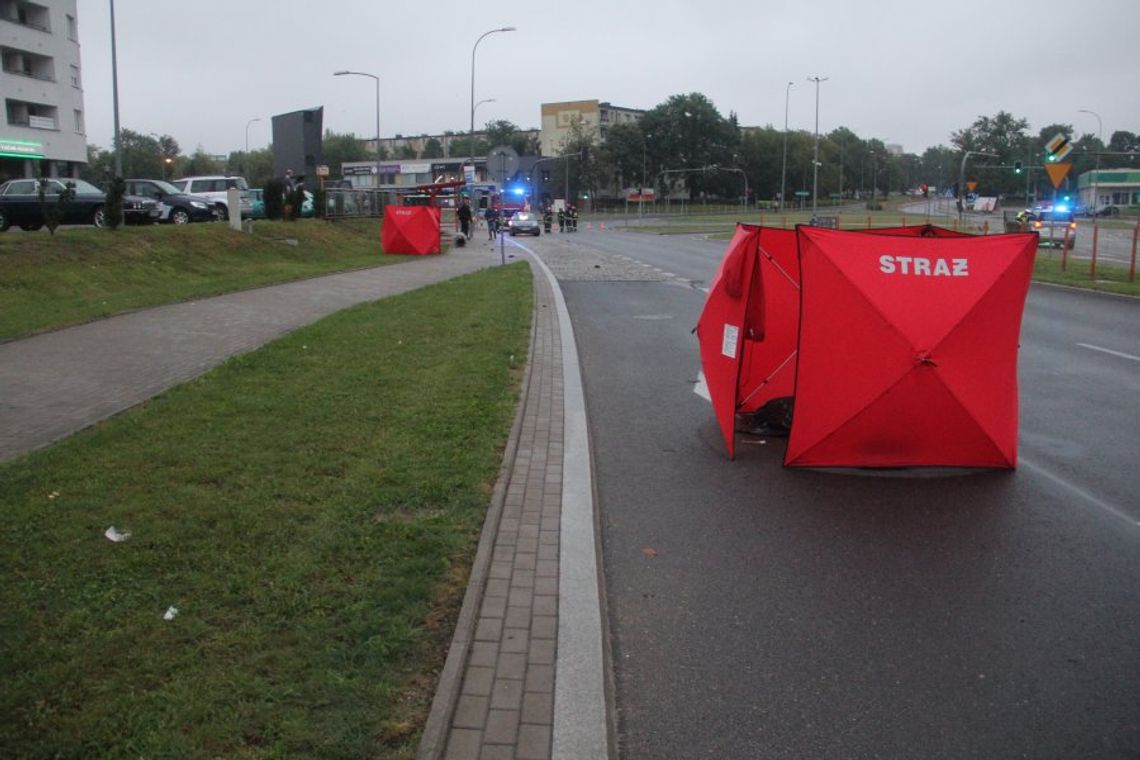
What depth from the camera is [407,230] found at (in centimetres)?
3225

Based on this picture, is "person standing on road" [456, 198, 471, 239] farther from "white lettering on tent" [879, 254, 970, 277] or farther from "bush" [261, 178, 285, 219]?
"white lettering on tent" [879, 254, 970, 277]

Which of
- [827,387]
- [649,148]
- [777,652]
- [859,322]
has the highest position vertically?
[649,148]

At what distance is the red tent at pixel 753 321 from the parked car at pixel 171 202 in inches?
995

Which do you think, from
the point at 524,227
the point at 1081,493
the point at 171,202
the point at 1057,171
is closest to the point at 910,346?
the point at 1081,493

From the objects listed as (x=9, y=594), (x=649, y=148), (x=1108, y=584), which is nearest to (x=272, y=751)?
(x=9, y=594)

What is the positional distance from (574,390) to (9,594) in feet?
19.9

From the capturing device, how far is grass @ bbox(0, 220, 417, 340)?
15.2 meters

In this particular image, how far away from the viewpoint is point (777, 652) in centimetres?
417

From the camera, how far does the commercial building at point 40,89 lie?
4884 cm

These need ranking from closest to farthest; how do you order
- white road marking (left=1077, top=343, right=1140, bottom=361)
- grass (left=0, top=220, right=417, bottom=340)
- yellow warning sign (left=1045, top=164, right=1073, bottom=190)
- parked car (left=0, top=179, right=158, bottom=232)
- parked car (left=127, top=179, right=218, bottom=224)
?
white road marking (left=1077, top=343, right=1140, bottom=361), grass (left=0, top=220, right=417, bottom=340), parked car (left=0, top=179, right=158, bottom=232), yellow warning sign (left=1045, top=164, right=1073, bottom=190), parked car (left=127, top=179, right=218, bottom=224)

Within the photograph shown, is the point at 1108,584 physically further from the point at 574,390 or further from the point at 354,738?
the point at 574,390

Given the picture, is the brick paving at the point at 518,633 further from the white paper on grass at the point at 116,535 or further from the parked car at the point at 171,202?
the parked car at the point at 171,202

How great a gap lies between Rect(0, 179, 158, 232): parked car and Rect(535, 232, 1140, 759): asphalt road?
2019 cm

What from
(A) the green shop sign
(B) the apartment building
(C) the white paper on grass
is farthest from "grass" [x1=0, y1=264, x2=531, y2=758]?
(B) the apartment building
